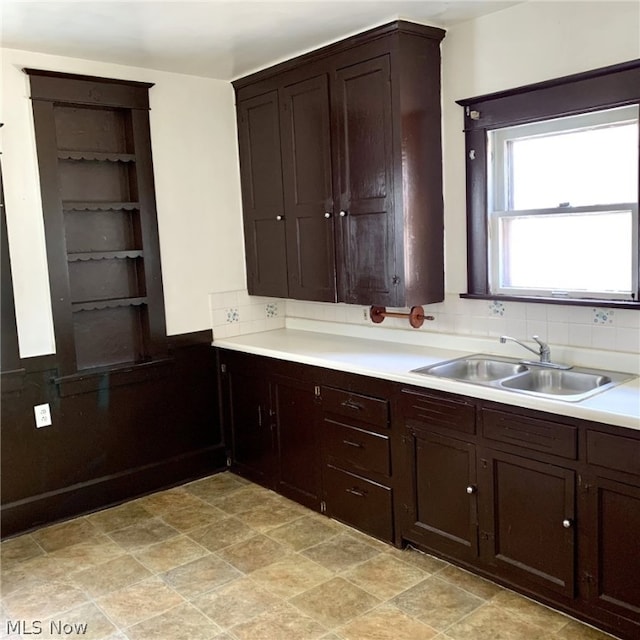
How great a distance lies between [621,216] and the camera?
8.93 feet

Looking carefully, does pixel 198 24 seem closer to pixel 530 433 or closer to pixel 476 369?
pixel 476 369

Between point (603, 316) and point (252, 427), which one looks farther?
point (252, 427)

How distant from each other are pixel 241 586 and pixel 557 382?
63.8 inches

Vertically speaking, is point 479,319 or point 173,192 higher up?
point 173,192

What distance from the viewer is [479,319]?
3.25 meters

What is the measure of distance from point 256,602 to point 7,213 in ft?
7.30

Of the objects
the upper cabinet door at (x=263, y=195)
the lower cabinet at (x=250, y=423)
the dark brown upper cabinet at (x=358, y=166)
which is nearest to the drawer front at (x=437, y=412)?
the dark brown upper cabinet at (x=358, y=166)

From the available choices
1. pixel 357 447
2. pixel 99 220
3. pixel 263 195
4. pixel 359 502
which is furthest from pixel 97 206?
pixel 359 502

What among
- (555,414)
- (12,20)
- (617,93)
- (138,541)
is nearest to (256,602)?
(138,541)

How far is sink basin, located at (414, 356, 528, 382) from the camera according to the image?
298 centimetres

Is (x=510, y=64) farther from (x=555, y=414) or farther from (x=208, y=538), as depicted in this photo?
(x=208, y=538)

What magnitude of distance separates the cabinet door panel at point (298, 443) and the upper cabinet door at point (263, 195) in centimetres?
68

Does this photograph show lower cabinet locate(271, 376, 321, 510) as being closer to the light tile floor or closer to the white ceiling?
the light tile floor

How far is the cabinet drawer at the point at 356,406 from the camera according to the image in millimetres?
3033
